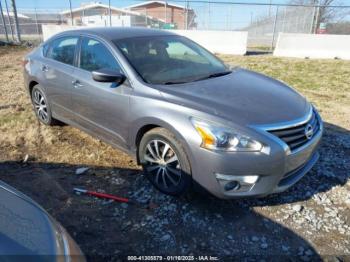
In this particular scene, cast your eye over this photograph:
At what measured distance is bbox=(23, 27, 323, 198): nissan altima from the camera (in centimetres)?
270

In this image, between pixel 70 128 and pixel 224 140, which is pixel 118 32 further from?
pixel 224 140

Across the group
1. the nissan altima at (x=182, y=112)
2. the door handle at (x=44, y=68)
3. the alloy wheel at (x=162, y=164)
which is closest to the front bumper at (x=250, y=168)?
the nissan altima at (x=182, y=112)

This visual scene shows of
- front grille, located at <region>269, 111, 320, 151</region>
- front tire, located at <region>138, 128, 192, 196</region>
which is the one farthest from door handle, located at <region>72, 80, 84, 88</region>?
front grille, located at <region>269, 111, 320, 151</region>

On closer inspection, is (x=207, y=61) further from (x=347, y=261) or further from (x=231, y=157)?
(x=347, y=261)

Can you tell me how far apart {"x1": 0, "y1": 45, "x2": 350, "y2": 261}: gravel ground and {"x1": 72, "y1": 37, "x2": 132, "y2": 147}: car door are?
479 millimetres

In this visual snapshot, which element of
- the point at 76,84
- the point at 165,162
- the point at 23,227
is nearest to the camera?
the point at 23,227

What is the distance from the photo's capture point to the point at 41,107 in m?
5.13

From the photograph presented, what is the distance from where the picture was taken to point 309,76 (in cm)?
922

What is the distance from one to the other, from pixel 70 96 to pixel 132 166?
50.0 inches

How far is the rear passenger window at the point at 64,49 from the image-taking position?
4.26 metres

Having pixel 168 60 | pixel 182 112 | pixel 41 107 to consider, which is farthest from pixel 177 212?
pixel 41 107

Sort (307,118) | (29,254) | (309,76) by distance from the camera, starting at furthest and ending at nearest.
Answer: (309,76) < (307,118) < (29,254)

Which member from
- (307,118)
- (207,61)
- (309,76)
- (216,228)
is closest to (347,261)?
(216,228)

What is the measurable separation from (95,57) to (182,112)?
1615mm
